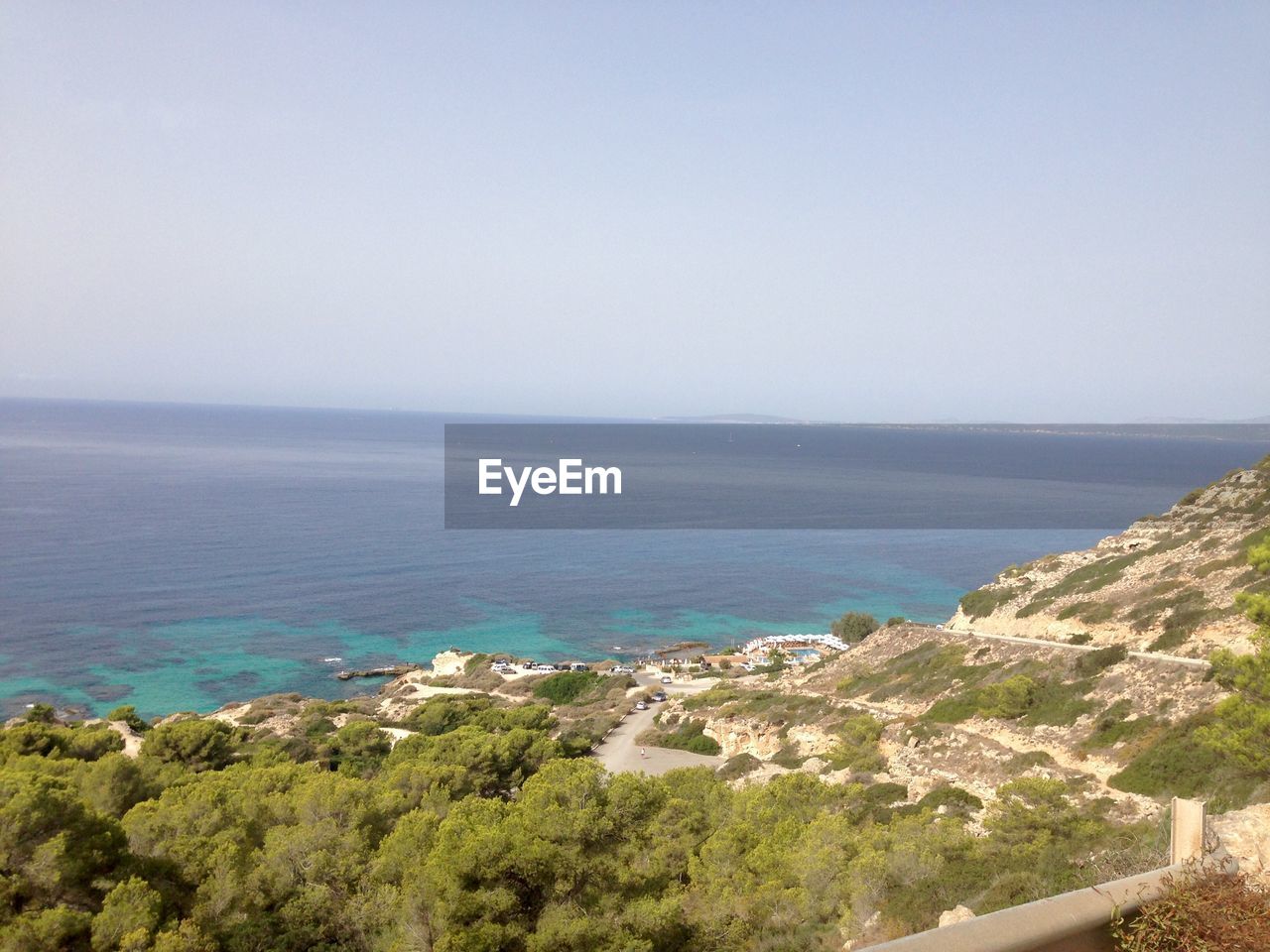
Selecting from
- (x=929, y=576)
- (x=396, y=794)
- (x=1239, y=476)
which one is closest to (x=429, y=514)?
(x=929, y=576)

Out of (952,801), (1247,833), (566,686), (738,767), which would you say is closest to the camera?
(1247,833)

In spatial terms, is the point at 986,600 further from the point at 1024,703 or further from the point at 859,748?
the point at 859,748

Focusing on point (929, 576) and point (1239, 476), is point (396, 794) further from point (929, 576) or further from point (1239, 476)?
point (929, 576)

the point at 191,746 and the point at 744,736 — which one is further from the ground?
the point at 191,746

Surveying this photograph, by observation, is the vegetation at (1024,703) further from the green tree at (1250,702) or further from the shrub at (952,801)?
the green tree at (1250,702)

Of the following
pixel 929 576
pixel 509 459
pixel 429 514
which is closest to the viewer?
pixel 929 576

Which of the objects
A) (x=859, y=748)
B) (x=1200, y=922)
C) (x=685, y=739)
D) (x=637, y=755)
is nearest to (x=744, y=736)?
(x=685, y=739)
